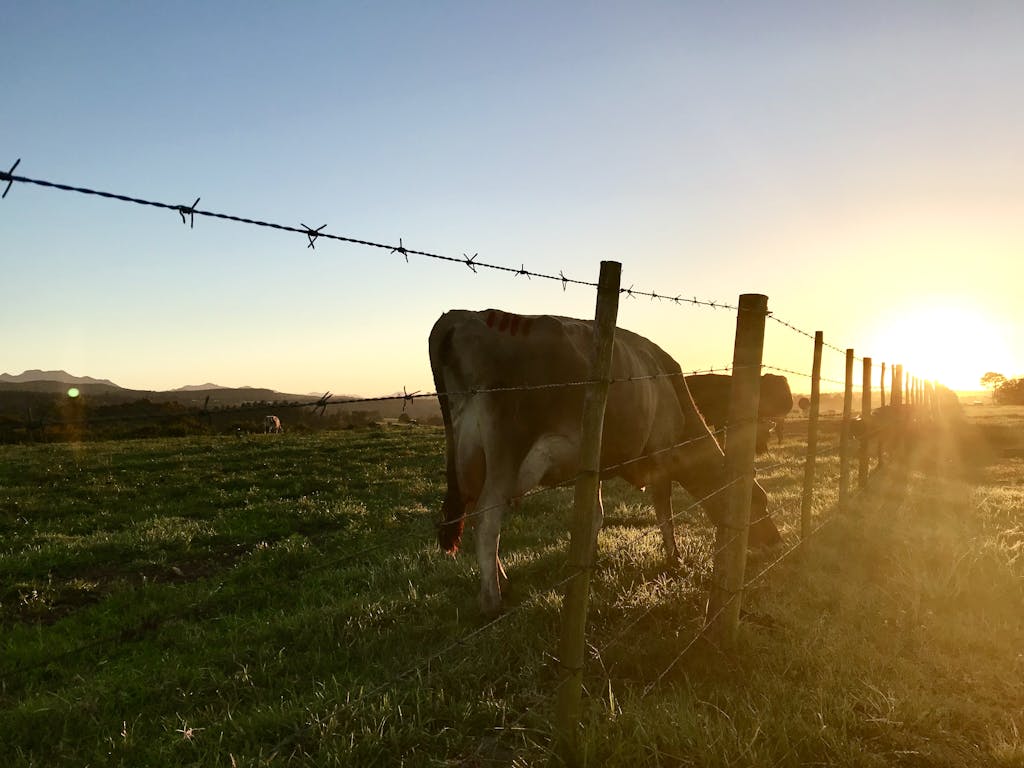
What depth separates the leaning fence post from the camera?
2973mm

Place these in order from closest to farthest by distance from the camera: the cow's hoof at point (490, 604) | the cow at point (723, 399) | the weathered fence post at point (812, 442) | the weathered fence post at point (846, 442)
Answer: the cow's hoof at point (490, 604)
the weathered fence post at point (812, 442)
the weathered fence post at point (846, 442)
the cow at point (723, 399)

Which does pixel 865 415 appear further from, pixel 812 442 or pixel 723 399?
pixel 723 399

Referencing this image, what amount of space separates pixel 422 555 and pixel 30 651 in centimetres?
342

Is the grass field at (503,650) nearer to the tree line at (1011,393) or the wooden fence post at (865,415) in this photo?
the wooden fence post at (865,415)

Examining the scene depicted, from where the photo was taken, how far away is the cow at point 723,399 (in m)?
14.1

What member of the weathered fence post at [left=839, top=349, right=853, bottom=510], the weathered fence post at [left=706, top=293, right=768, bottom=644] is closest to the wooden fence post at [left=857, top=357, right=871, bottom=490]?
the weathered fence post at [left=839, top=349, right=853, bottom=510]

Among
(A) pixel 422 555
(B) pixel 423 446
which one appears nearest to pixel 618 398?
(A) pixel 422 555

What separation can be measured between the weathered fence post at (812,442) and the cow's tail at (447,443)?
12.6ft

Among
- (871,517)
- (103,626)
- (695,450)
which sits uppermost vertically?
(695,450)

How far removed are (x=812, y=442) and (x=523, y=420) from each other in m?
3.97

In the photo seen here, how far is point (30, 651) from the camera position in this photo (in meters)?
5.00

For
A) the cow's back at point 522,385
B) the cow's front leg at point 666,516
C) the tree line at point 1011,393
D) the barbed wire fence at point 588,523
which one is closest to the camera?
the barbed wire fence at point 588,523

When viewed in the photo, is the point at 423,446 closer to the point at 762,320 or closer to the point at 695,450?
the point at 695,450

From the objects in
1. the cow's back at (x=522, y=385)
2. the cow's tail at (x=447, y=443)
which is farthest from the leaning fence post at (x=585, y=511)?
the cow's tail at (x=447, y=443)
